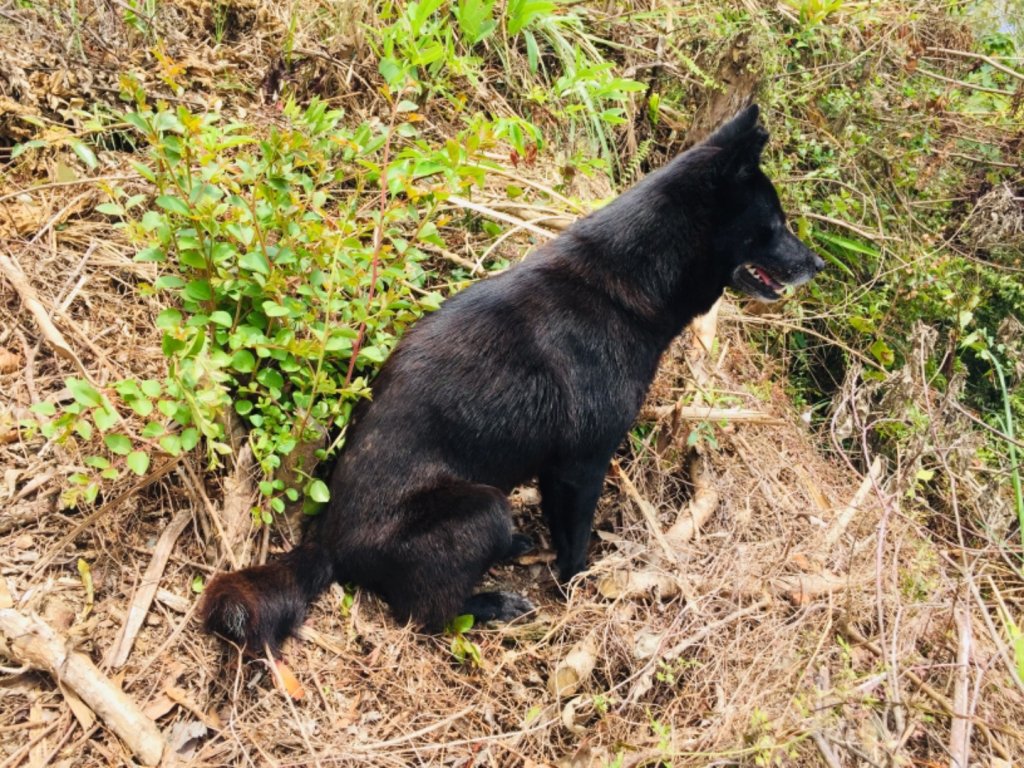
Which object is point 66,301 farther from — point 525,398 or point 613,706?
point 613,706

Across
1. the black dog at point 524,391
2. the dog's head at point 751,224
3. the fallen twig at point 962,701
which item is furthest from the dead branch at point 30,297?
the fallen twig at point 962,701

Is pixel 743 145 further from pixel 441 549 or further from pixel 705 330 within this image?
pixel 441 549

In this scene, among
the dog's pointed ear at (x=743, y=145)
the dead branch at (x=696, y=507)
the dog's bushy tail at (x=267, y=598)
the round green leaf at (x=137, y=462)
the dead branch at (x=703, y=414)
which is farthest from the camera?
the dead branch at (x=703, y=414)

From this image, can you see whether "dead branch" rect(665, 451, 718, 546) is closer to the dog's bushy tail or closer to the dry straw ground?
the dry straw ground

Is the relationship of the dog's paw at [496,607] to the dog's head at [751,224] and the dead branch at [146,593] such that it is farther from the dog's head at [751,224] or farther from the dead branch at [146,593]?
the dog's head at [751,224]

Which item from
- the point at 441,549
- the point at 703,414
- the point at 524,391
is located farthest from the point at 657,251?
the point at 441,549

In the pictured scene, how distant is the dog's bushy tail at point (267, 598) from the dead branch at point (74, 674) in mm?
301

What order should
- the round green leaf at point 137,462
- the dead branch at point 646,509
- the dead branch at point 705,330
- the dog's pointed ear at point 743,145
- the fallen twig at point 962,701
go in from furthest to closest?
the dead branch at point 705,330 → the dead branch at point 646,509 → the dog's pointed ear at point 743,145 → the fallen twig at point 962,701 → the round green leaf at point 137,462

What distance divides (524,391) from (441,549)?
2.06 feet

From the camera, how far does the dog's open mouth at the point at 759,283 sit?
3.34 meters

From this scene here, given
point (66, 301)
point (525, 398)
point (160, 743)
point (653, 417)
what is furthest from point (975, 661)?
point (66, 301)

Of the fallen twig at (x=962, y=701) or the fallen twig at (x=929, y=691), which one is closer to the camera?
the fallen twig at (x=962, y=701)

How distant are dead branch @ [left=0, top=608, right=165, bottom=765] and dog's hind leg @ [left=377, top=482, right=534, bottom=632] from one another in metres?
0.86

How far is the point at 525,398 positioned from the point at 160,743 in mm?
1556
